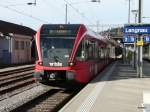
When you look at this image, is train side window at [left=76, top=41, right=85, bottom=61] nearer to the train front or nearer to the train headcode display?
the train front

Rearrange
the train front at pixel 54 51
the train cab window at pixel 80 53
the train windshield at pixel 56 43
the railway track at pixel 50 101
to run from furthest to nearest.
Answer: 1. the train cab window at pixel 80 53
2. the train windshield at pixel 56 43
3. the train front at pixel 54 51
4. the railway track at pixel 50 101

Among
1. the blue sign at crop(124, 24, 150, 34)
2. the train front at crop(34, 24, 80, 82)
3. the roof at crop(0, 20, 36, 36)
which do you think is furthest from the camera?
the roof at crop(0, 20, 36, 36)

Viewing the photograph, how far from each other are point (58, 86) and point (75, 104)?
18.3 feet

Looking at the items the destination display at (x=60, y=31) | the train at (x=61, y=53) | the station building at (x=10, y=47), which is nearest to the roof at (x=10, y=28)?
the station building at (x=10, y=47)

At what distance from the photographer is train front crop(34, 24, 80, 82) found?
18031 mm

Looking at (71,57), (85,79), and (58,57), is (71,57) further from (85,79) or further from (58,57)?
(85,79)

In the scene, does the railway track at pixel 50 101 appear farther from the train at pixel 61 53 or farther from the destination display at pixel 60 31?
the destination display at pixel 60 31

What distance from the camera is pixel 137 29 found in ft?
79.4

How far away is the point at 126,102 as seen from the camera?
1374 centimetres

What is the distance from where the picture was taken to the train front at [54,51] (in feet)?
59.2

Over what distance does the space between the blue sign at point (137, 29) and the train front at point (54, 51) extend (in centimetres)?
578

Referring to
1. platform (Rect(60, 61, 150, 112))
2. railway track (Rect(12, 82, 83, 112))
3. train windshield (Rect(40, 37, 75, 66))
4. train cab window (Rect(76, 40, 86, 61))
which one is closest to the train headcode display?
train windshield (Rect(40, 37, 75, 66))

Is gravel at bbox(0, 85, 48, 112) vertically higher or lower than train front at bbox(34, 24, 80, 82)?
lower

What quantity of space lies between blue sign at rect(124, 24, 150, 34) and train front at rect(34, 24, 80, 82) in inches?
228
